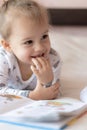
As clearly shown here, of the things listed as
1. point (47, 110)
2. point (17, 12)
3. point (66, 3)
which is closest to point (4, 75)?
point (17, 12)

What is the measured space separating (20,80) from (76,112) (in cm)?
41

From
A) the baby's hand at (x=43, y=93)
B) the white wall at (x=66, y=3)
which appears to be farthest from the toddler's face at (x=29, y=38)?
the white wall at (x=66, y=3)

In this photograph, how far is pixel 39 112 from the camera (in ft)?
2.77

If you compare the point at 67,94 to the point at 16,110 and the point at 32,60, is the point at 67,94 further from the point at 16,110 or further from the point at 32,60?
the point at 16,110

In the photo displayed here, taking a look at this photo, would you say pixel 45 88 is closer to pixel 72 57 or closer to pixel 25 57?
pixel 25 57

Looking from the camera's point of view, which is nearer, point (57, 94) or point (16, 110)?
point (16, 110)

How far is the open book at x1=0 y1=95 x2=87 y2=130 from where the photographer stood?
82cm

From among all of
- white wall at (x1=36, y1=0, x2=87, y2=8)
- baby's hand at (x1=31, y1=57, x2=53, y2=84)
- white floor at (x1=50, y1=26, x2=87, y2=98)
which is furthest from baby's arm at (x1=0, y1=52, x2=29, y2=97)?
white wall at (x1=36, y1=0, x2=87, y2=8)

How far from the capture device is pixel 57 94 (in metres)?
1.16

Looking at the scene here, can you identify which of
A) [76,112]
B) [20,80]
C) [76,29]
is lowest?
[76,112]

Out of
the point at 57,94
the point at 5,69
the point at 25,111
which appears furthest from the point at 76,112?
the point at 5,69

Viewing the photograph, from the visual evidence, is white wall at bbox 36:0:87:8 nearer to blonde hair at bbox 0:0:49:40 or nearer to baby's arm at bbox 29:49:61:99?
blonde hair at bbox 0:0:49:40

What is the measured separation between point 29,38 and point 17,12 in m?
0.11

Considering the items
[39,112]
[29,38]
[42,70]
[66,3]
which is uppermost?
[66,3]
